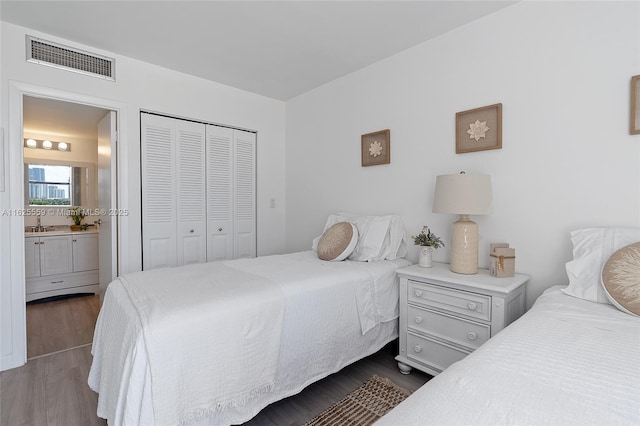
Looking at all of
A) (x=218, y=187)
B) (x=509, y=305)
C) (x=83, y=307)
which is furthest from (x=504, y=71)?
(x=83, y=307)

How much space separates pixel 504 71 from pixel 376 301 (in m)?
1.77

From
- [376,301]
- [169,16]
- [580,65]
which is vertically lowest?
[376,301]

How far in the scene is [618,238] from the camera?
151 cm

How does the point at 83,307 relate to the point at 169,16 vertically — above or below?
below

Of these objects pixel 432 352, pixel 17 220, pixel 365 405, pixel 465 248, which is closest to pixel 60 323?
pixel 17 220

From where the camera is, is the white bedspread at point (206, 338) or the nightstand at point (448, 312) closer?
the white bedspread at point (206, 338)

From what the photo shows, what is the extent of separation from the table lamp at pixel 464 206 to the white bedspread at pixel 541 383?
866mm

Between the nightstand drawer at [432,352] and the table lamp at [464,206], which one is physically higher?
the table lamp at [464,206]

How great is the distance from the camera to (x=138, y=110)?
2875mm

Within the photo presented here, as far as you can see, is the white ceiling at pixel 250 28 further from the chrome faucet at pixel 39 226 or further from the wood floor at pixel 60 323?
the chrome faucet at pixel 39 226

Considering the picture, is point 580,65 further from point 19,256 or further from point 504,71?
point 19,256

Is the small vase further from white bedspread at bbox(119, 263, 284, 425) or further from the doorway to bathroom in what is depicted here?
the doorway to bathroom

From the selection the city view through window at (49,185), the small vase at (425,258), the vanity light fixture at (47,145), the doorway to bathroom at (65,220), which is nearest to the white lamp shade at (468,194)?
the small vase at (425,258)

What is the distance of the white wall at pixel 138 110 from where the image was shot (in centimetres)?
226
